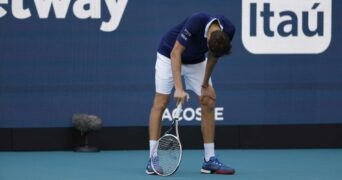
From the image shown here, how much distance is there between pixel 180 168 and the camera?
6.73 m

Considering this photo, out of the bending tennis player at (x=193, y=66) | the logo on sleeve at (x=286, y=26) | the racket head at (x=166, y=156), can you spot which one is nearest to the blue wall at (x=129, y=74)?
the logo on sleeve at (x=286, y=26)

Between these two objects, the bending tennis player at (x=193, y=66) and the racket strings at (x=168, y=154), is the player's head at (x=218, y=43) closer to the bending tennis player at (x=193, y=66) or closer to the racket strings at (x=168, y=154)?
the bending tennis player at (x=193, y=66)

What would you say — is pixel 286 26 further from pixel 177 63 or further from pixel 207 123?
pixel 177 63

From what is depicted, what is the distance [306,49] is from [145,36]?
1.51 meters

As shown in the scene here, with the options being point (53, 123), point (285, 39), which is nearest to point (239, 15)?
point (285, 39)

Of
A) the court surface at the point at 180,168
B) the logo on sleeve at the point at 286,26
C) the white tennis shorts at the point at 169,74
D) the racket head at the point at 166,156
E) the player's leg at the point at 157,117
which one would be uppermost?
the logo on sleeve at the point at 286,26

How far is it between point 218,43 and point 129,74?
231 cm

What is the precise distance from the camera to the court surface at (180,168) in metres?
6.19

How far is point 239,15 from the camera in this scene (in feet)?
26.3

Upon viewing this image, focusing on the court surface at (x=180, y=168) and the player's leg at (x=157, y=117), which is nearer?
the court surface at (x=180, y=168)

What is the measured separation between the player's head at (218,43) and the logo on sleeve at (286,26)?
226cm

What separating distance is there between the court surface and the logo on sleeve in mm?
982

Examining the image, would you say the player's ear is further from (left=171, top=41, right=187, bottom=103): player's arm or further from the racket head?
the racket head

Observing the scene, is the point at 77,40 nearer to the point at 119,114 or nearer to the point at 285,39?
the point at 119,114
